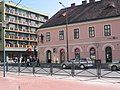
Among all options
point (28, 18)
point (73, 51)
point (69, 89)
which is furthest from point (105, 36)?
point (28, 18)

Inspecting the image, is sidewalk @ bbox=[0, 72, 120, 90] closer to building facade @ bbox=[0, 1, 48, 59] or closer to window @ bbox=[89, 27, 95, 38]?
window @ bbox=[89, 27, 95, 38]

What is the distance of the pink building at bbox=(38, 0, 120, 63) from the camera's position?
141ft

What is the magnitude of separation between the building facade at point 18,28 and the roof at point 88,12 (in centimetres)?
1924

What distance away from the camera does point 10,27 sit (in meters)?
78.9

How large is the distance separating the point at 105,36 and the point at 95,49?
2.52m

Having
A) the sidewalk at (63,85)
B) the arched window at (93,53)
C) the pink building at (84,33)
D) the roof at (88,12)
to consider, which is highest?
the roof at (88,12)

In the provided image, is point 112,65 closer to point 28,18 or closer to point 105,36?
point 105,36

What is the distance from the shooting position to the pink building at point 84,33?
43031 mm

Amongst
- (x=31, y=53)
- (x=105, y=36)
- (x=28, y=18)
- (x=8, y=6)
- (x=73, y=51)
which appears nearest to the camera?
(x=105, y=36)

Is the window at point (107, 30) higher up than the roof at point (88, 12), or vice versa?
the roof at point (88, 12)

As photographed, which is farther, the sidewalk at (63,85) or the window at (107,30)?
the window at (107,30)

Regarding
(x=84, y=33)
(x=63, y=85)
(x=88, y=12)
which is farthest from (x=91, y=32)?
(x=63, y=85)

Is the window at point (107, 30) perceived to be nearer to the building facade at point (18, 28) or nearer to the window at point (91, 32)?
the window at point (91, 32)

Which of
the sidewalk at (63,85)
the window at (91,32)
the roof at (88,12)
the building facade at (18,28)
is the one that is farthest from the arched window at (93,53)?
the building facade at (18,28)
